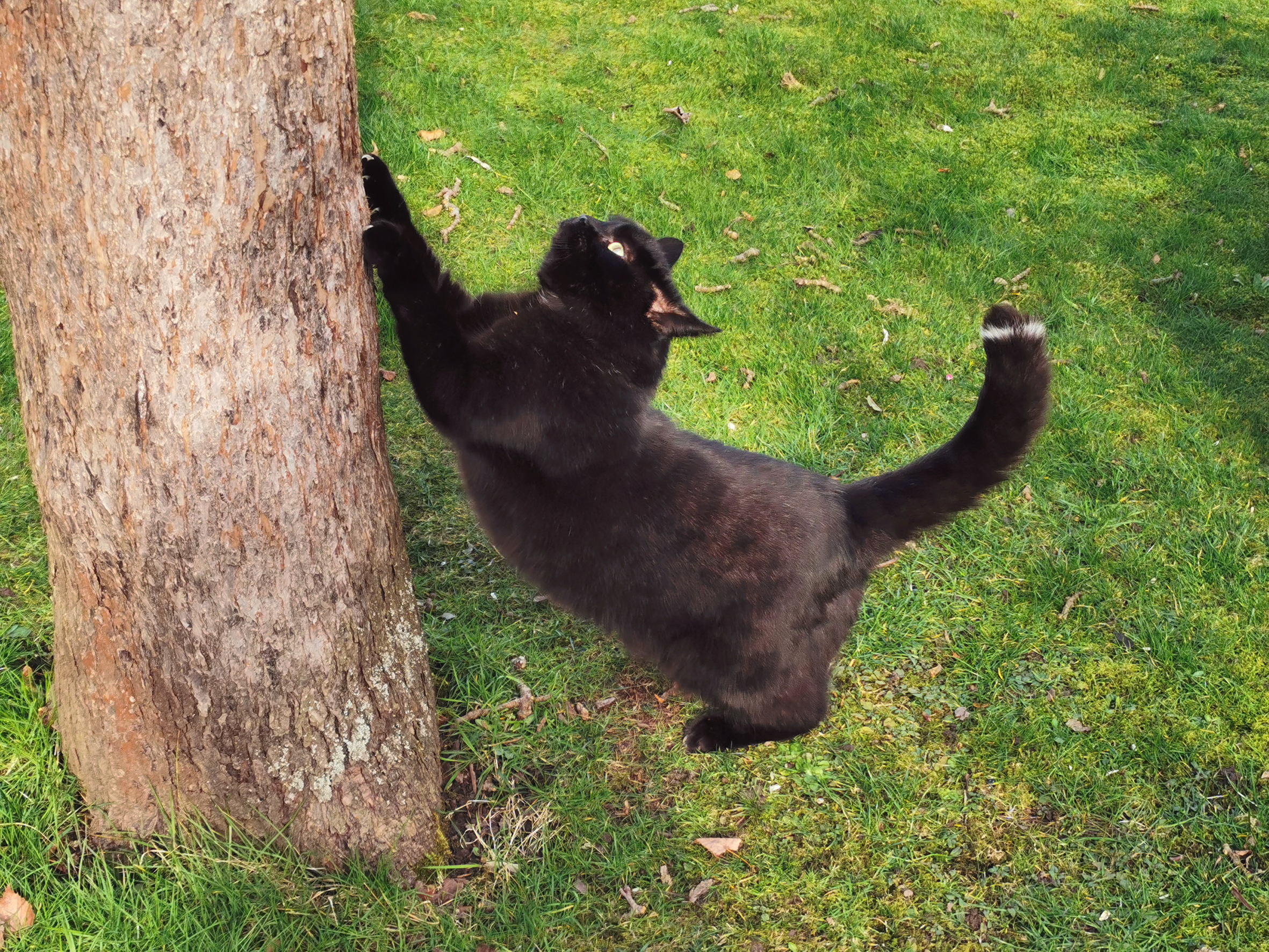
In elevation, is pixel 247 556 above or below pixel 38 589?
above

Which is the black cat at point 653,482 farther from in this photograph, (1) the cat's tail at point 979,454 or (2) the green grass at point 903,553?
(2) the green grass at point 903,553

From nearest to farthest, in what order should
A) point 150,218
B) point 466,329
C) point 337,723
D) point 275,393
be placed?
point 150,218 < point 275,393 < point 337,723 < point 466,329

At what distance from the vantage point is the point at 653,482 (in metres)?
2.74

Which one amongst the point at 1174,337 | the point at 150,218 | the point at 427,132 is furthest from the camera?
the point at 427,132

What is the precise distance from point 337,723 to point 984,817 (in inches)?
75.0

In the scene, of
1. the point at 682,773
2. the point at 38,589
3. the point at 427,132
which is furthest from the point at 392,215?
the point at 427,132

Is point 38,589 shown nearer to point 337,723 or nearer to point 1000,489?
point 337,723

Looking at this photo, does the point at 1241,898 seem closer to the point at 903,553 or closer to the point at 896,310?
the point at 903,553

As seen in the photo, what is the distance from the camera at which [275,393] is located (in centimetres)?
200

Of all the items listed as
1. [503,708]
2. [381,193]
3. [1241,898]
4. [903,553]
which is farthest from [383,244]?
[1241,898]

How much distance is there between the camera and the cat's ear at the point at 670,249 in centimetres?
297

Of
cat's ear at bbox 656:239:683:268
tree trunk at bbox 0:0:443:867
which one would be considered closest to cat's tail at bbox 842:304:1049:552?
cat's ear at bbox 656:239:683:268

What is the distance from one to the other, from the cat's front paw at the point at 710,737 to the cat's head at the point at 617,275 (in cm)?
122

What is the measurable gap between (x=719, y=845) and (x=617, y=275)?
1.67m
